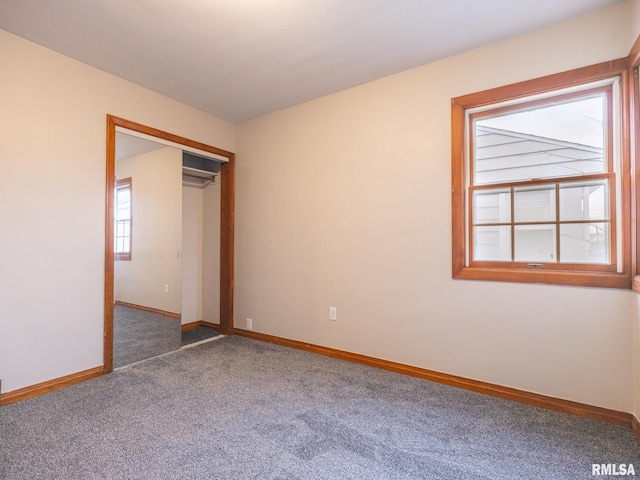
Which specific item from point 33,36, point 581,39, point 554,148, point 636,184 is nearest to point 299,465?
point 636,184

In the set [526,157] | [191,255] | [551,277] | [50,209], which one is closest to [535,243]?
[551,277]

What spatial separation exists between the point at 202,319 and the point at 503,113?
407cm

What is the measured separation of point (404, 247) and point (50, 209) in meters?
2.82

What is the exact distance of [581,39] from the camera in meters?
2.02

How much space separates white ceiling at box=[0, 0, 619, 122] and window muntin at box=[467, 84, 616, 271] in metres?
0.57

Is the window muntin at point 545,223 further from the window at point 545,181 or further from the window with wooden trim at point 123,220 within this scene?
the window with wooden trim at point 123,220

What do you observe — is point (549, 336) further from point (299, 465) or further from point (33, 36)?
point (33, 36)

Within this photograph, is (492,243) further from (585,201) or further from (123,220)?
(123,220)

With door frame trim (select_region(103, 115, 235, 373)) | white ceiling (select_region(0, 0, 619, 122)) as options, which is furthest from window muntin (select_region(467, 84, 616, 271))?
door frame trim (select_region(103, 115, 235, 373))

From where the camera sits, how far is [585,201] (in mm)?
2086

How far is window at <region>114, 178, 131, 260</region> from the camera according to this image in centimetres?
282

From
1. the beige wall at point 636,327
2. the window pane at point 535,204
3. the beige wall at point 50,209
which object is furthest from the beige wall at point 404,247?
the beige wall at point 50,209

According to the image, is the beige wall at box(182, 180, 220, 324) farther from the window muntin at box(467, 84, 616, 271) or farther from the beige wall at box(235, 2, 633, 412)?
the window muntin at box(467, 84, 616, 271)

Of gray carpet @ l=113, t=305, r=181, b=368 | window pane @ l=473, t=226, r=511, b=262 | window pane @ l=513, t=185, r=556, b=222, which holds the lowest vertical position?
gray carpet @ l=113, t=305, r=181, b=368
